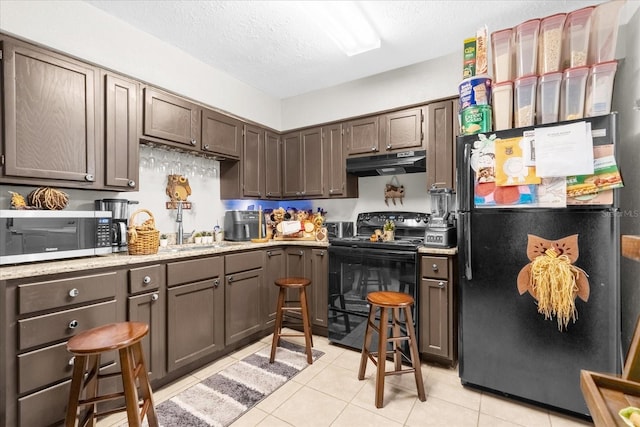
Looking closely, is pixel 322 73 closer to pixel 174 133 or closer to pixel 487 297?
pixel 174 133

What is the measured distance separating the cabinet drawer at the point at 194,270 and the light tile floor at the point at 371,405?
0.75 meters

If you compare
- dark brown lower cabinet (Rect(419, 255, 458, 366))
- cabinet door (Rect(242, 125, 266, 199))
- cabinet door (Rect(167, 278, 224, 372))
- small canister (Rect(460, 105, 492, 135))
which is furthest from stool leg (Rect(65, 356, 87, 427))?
small canister (Rect(460, 105, 492, 135))

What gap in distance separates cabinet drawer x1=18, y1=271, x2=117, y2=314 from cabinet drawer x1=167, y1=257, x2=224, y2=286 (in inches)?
14.2

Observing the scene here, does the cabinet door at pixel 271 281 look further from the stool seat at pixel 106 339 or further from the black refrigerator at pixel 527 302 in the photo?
the black refrigerator at pixel 527 302

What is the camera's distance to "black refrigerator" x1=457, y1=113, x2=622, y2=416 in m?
1.61

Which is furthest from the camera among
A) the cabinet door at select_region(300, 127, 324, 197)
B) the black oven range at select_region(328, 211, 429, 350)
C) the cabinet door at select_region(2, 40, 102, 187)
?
the cabinet door at select_region(300, 127, 324, 197)

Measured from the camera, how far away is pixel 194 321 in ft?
7.29

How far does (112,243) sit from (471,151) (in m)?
2.56

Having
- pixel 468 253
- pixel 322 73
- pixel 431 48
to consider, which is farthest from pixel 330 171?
pixel 468 253

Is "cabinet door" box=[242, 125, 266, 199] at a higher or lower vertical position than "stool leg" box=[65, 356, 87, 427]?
higher

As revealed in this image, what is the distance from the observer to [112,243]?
2.03 meters

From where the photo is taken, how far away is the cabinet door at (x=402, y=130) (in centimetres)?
272

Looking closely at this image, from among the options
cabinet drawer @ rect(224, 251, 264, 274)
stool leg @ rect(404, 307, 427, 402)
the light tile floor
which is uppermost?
cabinet drawer @ rect(224, 251, 264, 274)

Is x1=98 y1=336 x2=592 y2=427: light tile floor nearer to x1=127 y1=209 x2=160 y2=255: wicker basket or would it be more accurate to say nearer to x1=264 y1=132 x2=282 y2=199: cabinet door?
x1=127 y1=209 x2=160 y2=255: wicker basket
